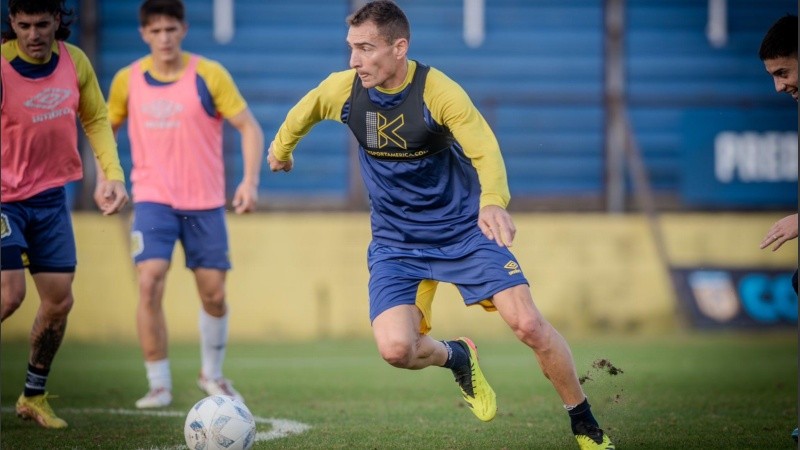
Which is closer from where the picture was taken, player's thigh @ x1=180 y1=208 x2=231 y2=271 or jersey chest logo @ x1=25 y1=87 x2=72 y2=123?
jersey chest logo @ x1=25 y1=87 x2=72 y2=123

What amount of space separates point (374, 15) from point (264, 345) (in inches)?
255

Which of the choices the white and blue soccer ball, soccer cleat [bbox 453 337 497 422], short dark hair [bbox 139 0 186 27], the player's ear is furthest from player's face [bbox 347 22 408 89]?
short dark hair [bbox 139 0 186 27]

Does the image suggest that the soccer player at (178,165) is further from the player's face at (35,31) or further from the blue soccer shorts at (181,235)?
the player's face at (35,31)

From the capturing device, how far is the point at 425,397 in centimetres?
801

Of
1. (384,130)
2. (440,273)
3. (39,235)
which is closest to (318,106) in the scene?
(384,130)

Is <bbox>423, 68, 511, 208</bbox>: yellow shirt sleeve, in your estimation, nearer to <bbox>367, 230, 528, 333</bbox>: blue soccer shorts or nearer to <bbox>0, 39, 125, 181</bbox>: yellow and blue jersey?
<bbox>367, 230, 528, 333</bbox>: blue soccer shorts

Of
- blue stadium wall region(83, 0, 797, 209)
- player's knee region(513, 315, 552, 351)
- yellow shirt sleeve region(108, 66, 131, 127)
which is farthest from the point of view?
blue stadium wall region(83, 0, 797, 209)

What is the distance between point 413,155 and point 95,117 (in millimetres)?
2183

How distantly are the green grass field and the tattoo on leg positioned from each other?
37cm

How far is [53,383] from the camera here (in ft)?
28.7

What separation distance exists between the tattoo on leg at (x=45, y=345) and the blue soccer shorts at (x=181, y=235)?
38.8 inches

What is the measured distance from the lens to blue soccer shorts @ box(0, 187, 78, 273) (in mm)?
6531

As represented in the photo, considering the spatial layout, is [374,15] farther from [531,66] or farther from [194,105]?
[531,66]

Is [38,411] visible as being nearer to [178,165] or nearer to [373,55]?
[178,165]
